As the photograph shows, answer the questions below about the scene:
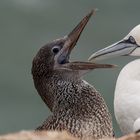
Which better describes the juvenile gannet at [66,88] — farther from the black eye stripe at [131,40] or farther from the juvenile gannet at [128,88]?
the black eye stripe at [131,40]

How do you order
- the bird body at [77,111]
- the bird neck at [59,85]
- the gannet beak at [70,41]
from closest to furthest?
the bird body at [77,111], the bird neck at [59,85], the gannet beak at [70,41]

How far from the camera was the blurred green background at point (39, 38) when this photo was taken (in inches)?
602

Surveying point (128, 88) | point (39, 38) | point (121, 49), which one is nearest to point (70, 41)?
point (128, 88)

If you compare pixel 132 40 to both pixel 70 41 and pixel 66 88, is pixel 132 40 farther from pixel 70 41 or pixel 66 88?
pixel 66 88

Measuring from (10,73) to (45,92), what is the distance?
378 cm

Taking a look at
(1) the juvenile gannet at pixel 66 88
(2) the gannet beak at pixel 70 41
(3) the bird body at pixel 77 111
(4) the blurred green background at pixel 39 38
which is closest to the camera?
(3) the bird body at pixel 77 111

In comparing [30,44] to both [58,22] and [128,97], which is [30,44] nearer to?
[58,22]

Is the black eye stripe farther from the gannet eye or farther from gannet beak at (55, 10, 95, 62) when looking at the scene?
gannet beak at (55, 10, 95, 62)

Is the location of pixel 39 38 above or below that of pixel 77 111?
above

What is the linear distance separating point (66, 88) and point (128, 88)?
1.02 meters

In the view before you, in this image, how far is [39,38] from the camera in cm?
1594

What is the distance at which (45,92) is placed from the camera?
1181 centimetres

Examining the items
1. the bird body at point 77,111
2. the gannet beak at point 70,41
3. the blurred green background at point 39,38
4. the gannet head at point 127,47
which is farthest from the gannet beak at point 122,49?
the blurred green background at point 39,38

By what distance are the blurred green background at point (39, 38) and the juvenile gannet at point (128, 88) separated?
2607 mm
